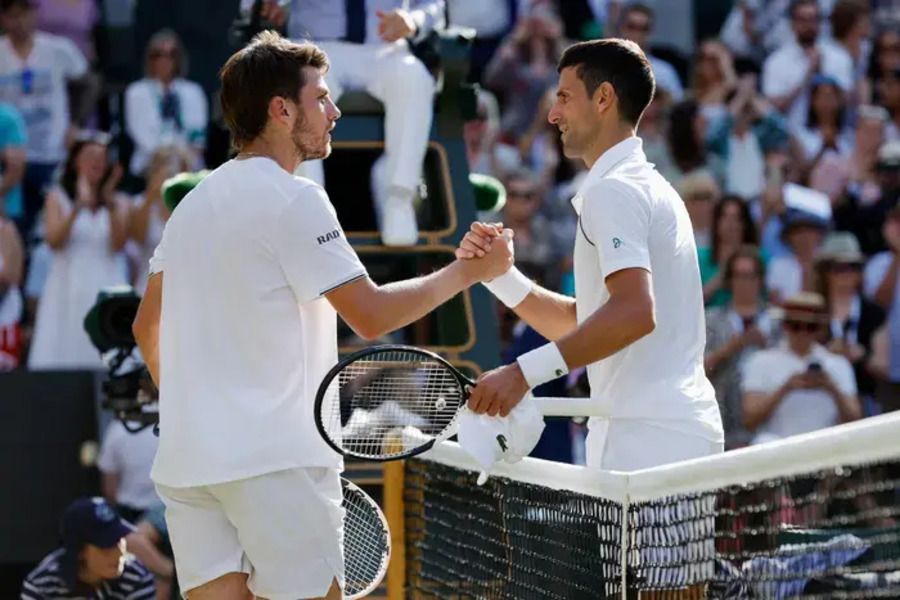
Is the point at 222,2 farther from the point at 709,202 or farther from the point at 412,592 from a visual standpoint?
the point at 412,592

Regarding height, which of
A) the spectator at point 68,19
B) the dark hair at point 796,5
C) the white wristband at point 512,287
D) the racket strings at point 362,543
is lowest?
the racket strings at point 362,543

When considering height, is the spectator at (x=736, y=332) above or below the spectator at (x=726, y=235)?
below

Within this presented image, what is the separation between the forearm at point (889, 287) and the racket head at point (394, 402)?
6817 millimetres

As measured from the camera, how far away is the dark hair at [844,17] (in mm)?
13266

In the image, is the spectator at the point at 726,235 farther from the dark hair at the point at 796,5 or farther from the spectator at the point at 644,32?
the dark hair at the point at 796,5

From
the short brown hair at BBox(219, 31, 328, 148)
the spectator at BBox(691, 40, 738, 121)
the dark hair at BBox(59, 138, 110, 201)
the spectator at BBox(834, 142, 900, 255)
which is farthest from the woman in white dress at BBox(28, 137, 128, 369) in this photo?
the short brown hair at BBox(219, 31, 328, 148)

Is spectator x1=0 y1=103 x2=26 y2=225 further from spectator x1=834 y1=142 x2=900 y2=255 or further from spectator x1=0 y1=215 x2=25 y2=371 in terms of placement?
spectator x1=834 y1=142 x2=900 y2=255

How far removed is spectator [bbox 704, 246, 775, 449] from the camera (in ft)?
11.0

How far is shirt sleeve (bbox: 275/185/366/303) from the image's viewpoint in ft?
14.0

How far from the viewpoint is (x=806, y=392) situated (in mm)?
9781

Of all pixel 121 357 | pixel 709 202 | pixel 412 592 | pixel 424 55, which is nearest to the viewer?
pixel 412 592

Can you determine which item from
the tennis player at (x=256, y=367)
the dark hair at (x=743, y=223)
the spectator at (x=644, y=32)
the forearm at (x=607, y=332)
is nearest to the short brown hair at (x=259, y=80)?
the tennis player at (x=256, y=367)

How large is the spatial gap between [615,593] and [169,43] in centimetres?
777

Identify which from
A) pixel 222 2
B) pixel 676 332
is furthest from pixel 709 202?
pixel 676 332
